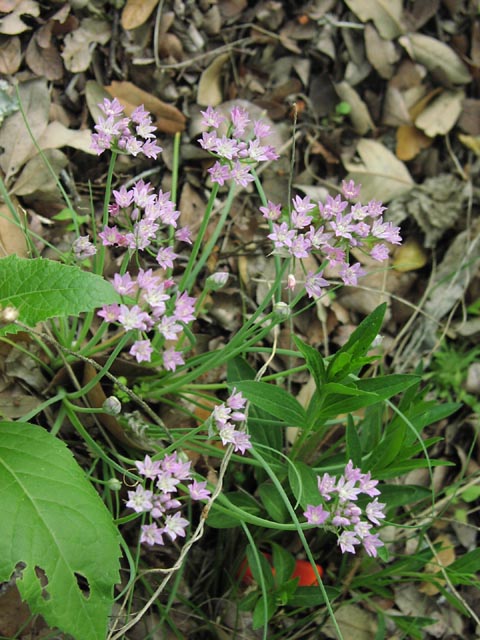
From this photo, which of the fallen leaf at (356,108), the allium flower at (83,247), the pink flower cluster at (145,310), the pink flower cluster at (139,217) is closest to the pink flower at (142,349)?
the pink flower cluster at (145,310)

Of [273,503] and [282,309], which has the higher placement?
[282,309]

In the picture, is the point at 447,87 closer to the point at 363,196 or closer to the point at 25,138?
the point at 363,196

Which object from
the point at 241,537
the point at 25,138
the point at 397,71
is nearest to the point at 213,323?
the point at 241,537

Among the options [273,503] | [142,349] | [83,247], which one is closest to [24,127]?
[83,247]

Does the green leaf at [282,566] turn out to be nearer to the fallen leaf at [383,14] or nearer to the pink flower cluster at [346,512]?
the pink flower cluster at [346,512]

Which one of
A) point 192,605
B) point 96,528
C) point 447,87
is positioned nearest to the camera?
point 96,528

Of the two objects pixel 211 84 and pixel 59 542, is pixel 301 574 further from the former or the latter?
pixel 211 84

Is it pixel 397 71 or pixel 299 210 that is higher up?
pixel 299 210
